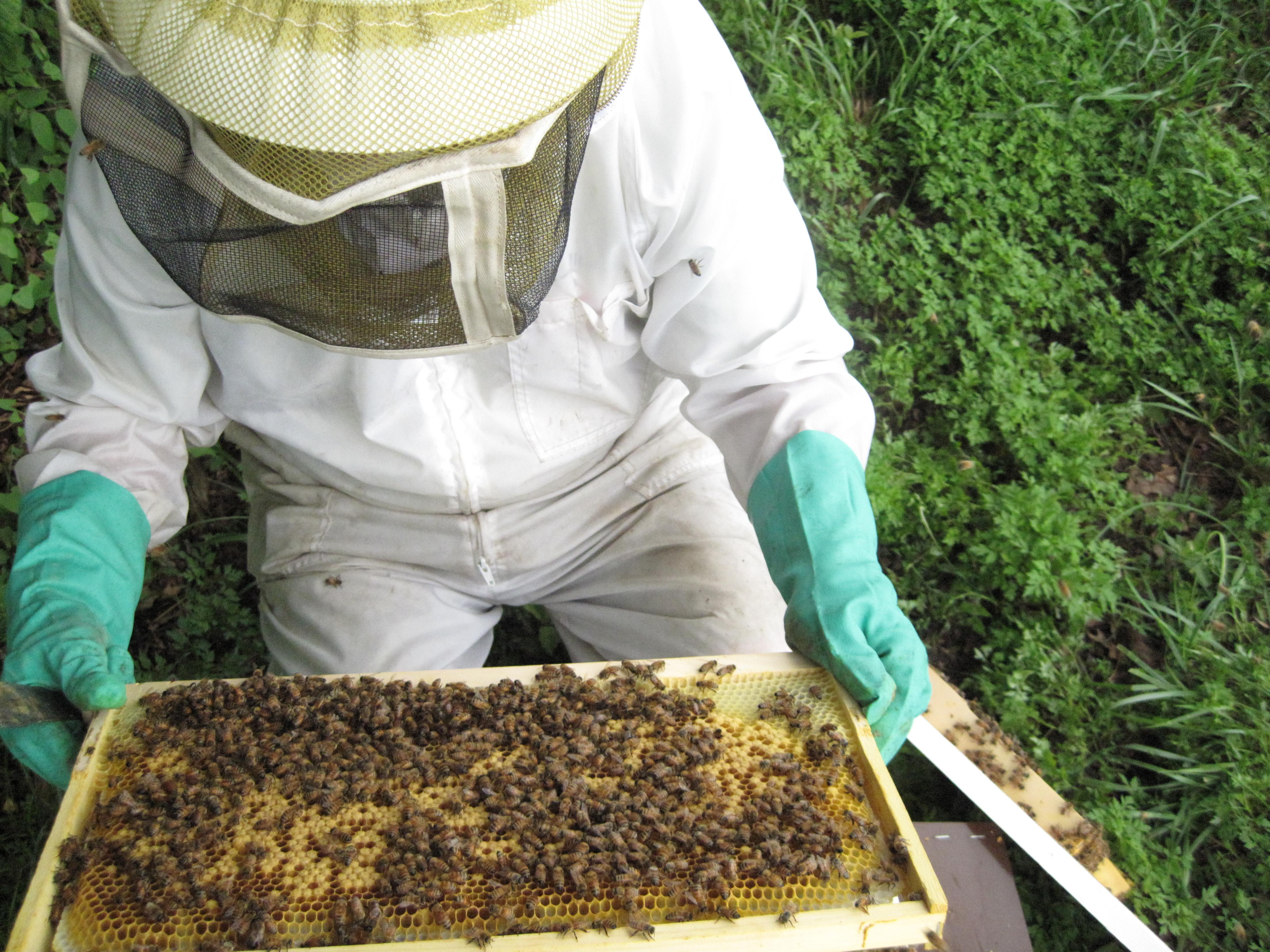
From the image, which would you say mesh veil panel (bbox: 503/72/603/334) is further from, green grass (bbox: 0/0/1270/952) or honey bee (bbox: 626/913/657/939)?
green grass (bbox: 0/0/1270/952)

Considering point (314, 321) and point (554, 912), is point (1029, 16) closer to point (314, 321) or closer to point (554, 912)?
point (314, 321)

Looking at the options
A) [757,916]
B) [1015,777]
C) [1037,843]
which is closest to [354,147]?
[757,916]

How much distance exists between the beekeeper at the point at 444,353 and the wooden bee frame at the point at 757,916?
5.7 inches

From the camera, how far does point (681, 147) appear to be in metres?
2.23

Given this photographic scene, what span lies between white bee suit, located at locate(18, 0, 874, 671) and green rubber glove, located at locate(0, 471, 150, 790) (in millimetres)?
106

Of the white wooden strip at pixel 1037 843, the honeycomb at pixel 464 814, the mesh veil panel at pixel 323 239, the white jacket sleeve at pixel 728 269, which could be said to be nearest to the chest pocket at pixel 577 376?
the white jacket sleeve at pixel 728 269

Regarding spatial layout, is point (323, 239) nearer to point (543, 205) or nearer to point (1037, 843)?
point (543, 205)

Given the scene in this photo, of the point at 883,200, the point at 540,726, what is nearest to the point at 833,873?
the point at 540,726

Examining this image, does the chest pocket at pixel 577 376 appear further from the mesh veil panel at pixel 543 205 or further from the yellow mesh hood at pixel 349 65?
the yellow mesh hood at pixel 349 65

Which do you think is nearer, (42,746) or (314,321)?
(314,321)

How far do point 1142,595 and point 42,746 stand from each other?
3.97 metres

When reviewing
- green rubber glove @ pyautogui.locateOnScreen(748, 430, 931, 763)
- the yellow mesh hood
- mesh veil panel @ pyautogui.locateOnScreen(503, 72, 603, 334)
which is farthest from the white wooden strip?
the yellow mesh hood

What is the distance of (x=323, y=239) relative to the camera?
6.05 ft

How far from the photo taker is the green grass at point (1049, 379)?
11.2 ft
